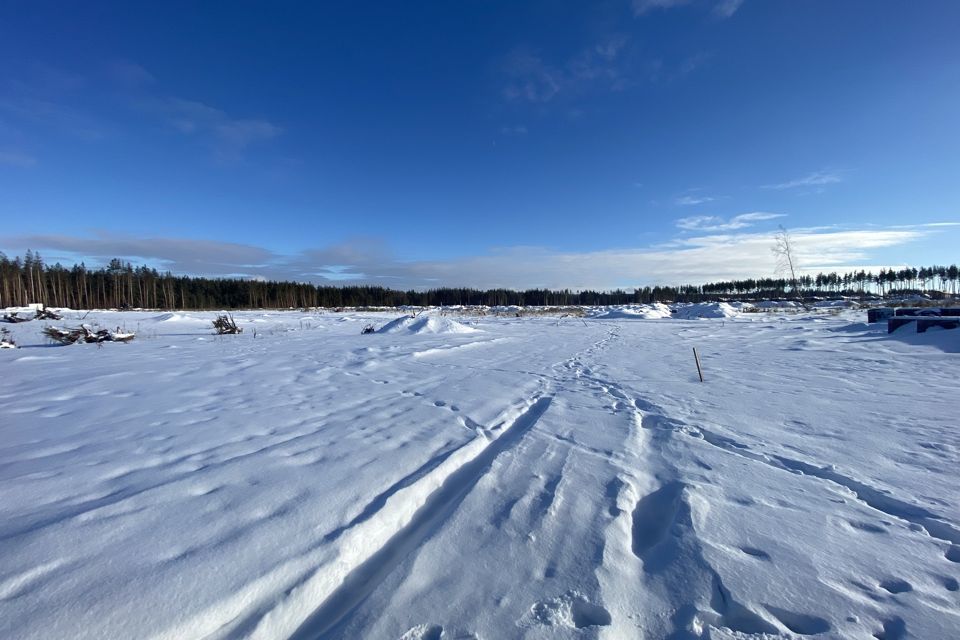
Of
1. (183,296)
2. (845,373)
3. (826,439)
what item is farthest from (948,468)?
(183,296)

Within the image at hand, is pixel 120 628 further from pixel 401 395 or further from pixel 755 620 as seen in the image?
pixel 401 395

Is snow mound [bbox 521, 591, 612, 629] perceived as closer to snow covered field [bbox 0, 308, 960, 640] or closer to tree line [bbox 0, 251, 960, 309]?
→ snow covered field [bbox 0, 308, 960, 640]

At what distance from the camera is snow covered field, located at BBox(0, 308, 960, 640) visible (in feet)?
6.19

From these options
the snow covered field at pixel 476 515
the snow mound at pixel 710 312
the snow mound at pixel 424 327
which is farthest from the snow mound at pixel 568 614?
the snow mound at pixel 710 312

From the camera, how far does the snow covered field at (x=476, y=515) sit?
74.3 inches

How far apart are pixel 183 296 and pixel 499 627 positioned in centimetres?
8516

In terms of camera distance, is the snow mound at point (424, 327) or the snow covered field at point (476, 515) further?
the snow mound at point (424, 327)

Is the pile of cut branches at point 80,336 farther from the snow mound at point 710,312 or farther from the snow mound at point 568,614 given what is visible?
the snow mound at point 710,312

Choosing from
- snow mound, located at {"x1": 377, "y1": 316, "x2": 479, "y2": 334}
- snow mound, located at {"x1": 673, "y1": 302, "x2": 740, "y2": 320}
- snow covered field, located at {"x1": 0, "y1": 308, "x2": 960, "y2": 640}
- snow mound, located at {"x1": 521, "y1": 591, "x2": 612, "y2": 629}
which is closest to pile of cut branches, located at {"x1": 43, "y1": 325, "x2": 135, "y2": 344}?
snow covered field, located at {"x1": 0, "y1": 308, "x2": 960, "y2": 640}

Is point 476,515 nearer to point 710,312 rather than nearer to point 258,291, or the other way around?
point 710,312

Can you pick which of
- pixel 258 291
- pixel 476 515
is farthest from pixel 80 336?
pixel 258 291

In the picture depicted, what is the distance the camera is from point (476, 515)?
2.79 m

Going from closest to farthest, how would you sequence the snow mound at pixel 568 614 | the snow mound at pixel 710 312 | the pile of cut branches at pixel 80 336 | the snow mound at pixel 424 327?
the snow mound at pixel 568 614 → the pile of cut branches at pixel 80 336 → the snow mound at pixel 424 327 → the snow mound at pixel 710 312

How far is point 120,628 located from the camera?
173 centimetres
